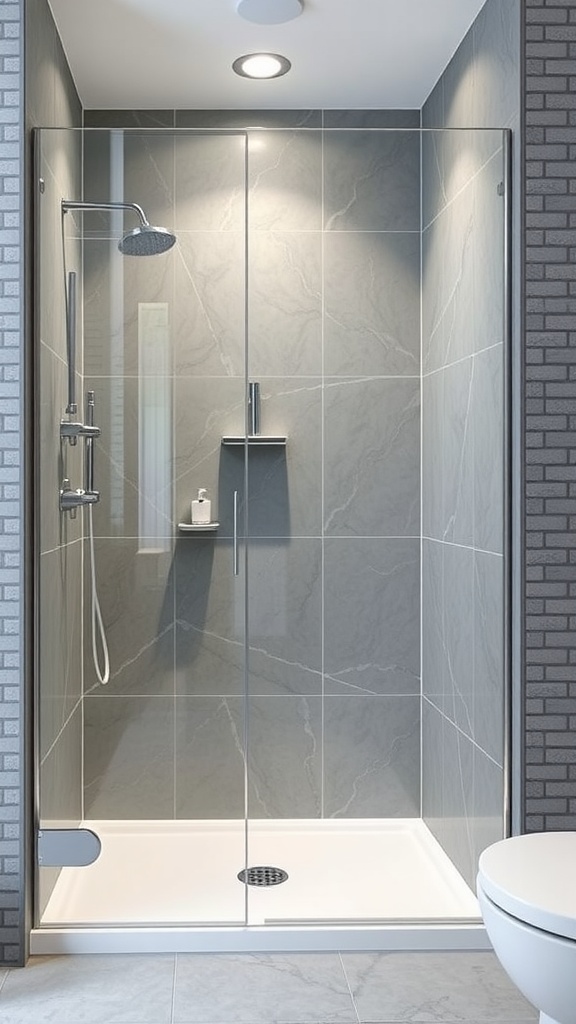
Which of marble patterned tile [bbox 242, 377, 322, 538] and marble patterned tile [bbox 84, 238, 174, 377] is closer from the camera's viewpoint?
marble patterned tile [bbox 84, 238, 174, 377]

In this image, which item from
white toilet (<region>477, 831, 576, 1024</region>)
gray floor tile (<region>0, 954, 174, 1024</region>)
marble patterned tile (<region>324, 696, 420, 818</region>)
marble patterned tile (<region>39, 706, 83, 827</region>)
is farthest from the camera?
marble patterned tile (<region>324, 696, 420, 818</region>)

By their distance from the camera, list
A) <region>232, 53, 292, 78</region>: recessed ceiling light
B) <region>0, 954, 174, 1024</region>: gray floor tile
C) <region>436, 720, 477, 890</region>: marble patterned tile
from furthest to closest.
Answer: <region>232, 53, 292, 78</region>: recessed ceiling light, <region>436, 720, 477, 890</region>: marble patterned tile, <region>0, 954, 174, 1024</region>: gray floor tile

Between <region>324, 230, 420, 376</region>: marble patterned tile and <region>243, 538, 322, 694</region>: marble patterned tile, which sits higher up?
<region>324, 230, 420, 376</region>: marble patterned tile

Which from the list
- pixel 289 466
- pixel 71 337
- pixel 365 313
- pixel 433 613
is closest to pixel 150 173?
pixel 71 337

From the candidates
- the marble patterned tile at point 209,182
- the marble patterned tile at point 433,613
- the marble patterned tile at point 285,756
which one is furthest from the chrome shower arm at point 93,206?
the marble patterned tile at point 285,756

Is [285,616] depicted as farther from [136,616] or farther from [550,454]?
[550,454]

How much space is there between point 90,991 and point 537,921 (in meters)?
1.19

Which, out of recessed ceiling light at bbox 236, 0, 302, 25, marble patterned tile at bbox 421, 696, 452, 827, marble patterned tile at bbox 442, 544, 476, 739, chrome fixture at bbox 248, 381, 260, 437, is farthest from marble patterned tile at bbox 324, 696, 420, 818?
recessed ceiling light at bbox 236, 0, 302, 25

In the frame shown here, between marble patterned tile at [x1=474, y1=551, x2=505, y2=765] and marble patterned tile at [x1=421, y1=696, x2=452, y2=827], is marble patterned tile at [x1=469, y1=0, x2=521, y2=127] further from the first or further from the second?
marble patterned tile at [x1=421, y1=696, x2=452, y2=827]

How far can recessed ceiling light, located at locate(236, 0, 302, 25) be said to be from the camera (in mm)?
2709

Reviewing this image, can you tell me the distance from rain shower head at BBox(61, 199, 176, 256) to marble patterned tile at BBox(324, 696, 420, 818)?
1359 millimetres

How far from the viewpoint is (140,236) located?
2.61 m

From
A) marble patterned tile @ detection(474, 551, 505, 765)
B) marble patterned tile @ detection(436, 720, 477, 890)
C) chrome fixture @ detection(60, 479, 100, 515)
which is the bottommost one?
marble patterned tile @ detection(436, 720, 477, 890)

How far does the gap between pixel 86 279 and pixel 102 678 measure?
105 cm
